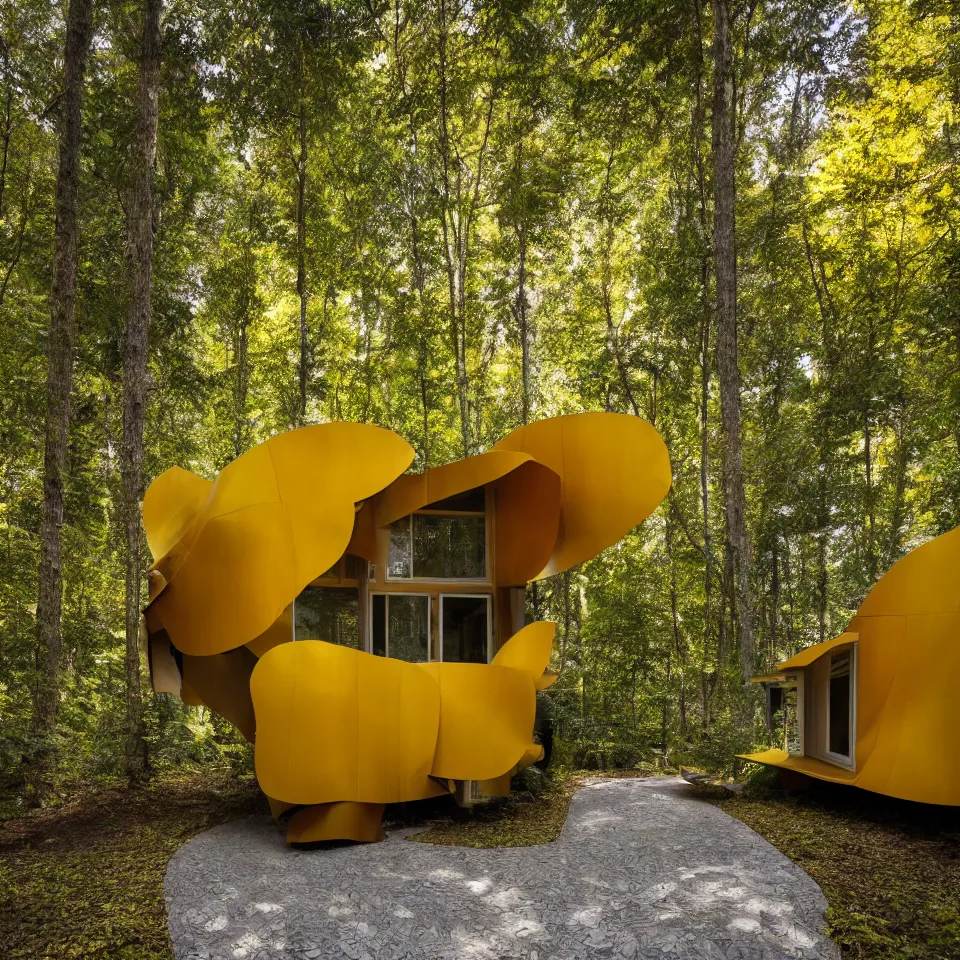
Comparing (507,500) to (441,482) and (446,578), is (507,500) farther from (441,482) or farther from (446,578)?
(446,578)

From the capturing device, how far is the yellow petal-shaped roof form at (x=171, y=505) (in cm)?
817

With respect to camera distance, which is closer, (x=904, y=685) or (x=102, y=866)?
(x=102, y=866)

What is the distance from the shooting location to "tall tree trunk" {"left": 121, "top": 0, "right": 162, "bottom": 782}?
9508 millimetres

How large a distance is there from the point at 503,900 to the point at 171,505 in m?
5.82

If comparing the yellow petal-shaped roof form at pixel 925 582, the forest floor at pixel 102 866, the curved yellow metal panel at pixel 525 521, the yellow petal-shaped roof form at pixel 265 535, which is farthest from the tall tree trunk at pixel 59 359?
the yellow petal-shaped roof form at pixel 925 582

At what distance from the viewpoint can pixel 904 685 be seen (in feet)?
24.5

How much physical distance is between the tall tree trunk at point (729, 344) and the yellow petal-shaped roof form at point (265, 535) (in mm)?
6191

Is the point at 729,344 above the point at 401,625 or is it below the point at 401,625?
above

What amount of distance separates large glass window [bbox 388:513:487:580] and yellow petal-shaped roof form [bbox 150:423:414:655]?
2.08 metres

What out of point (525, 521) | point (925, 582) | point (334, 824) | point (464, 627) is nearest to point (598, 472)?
point (525, 521)

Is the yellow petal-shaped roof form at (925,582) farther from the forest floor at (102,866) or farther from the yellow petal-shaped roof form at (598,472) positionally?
the forest floor at (102,866)

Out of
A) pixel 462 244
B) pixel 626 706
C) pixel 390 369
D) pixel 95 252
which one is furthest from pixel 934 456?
pixel 95 252

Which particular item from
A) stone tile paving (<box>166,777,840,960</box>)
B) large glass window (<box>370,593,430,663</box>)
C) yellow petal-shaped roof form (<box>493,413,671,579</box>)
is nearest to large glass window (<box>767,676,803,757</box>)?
stone tile paving (<box>166,777,840,960</box>)

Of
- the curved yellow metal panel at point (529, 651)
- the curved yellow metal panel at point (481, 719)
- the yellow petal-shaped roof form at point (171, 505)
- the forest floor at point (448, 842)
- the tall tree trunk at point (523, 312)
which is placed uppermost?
the tall tree trunk at point (523, 312)
